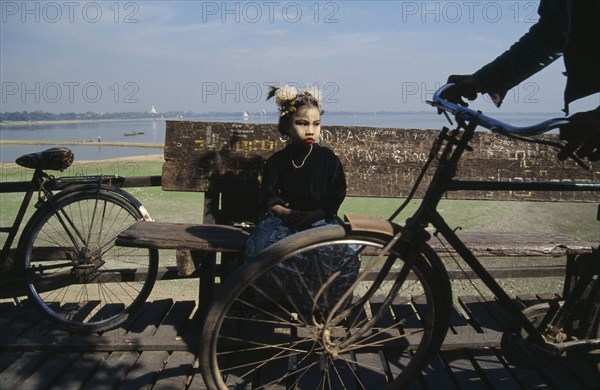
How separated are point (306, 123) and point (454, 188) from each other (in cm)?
121

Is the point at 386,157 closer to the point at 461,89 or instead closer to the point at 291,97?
the point at 291,97

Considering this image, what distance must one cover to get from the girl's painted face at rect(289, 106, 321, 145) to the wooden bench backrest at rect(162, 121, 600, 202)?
1.94 feet

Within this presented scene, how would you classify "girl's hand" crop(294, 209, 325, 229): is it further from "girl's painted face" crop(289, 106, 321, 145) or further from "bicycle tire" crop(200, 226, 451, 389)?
"girl's painted face" crop(289, 106, 321, 145)

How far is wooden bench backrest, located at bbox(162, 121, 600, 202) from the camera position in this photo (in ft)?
12.3

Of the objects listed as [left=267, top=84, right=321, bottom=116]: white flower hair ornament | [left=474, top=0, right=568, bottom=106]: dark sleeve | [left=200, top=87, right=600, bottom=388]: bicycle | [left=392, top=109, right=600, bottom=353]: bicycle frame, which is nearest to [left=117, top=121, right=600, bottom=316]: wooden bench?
[left=267, top=84, right=321, bottom=116]: white flower hair ornament

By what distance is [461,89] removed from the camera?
8.04 feet

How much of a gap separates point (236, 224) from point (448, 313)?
193cm

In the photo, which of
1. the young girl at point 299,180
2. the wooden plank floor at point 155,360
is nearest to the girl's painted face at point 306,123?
the young girl at point 299,180

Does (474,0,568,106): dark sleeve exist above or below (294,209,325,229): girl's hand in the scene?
above

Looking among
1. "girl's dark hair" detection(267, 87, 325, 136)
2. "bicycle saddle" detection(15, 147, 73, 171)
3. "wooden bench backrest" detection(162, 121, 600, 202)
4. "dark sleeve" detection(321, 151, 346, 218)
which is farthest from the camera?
"wooden bench backrest" detection(162, 121, 600, 202)

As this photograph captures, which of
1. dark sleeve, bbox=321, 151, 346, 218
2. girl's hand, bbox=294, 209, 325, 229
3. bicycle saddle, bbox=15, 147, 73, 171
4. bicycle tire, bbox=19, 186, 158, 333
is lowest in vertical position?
bicycle tire, bbox=19, 186, 158, 333

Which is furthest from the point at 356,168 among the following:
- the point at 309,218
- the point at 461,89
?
the point at 461,89

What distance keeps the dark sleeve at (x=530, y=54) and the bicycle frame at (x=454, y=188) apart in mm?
392

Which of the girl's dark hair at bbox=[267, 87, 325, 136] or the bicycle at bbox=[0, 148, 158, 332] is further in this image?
the bicycle at bbox=[0, 148, 158, 332]
